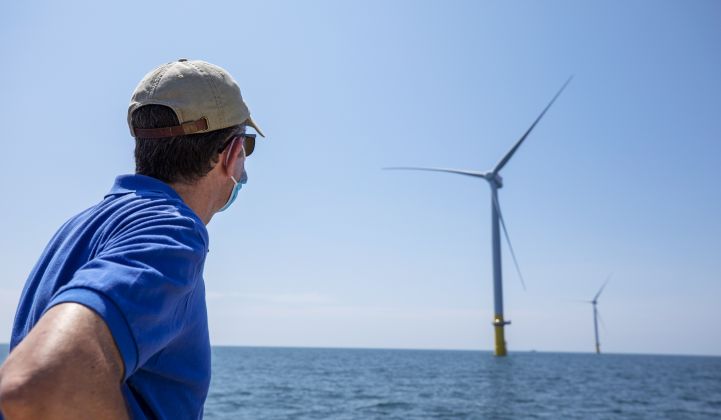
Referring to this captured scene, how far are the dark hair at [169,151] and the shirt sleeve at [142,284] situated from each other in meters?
0.35

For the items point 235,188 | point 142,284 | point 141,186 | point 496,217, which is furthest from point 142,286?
point 496,217

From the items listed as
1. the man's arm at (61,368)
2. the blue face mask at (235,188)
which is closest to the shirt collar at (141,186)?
the blue face mask at (235,188)

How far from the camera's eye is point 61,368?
3.25ft

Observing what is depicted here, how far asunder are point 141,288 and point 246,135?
833mm

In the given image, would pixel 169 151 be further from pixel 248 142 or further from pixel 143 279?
pixel 143 279

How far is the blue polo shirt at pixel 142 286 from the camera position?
1.08m

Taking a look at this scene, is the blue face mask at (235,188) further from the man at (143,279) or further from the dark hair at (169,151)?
the dark hair at (169,151)

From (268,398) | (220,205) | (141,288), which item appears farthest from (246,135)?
(268,398)

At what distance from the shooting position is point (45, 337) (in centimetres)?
99

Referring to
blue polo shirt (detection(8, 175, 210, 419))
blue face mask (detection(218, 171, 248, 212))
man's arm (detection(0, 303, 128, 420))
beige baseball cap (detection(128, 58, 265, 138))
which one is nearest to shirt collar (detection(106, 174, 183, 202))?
blue polo shirt (detection(8, 175, 210, 419))

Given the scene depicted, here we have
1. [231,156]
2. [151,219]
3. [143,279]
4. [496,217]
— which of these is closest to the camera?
[143,279]

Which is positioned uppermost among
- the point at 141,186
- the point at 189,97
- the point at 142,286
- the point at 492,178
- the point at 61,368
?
the point at 492,178

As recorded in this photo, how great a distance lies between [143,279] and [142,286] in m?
0.01

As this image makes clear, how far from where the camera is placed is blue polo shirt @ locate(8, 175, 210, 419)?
108 cm
